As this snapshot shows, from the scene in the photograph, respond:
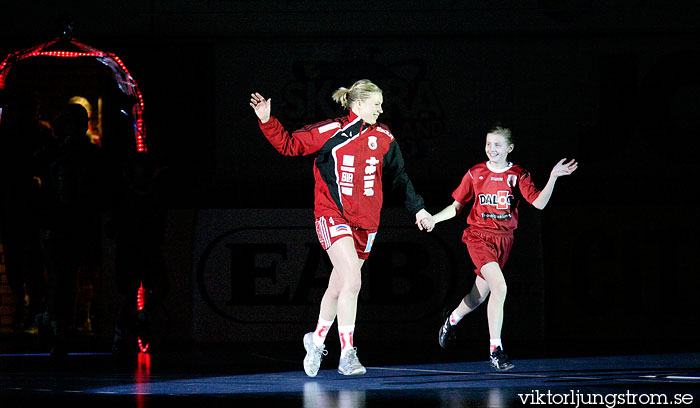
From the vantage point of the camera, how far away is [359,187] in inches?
272

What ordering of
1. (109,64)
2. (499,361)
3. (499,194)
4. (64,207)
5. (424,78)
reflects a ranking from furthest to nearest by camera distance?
1. (424,78)
2. (109,64)
3. (64,207)
4. (499,194)
5. (499,361)

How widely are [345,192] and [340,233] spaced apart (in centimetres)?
28

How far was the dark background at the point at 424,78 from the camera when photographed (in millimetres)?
11688

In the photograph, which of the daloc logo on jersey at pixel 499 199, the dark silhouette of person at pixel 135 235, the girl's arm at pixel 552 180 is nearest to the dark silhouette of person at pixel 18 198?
the dark silhouette of person at pixel 135 235

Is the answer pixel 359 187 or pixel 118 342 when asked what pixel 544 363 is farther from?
pixel 118 342

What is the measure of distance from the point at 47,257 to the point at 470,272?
412 cm

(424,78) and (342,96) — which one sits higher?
(424,78)

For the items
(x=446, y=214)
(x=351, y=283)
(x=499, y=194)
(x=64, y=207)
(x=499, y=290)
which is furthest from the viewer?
(x=64, y=207)

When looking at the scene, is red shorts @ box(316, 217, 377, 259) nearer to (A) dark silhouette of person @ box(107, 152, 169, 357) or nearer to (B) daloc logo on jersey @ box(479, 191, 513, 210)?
(B) daloc logo on jersey @ box(479, 191, 513, 210)

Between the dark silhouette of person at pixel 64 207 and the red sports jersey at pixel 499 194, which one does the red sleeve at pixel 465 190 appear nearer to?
the red sports jersey at pixel 499 194

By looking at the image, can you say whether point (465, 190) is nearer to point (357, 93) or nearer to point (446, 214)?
point (446, 214)

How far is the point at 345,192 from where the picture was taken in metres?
6.89

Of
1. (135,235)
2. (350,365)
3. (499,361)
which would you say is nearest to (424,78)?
(135,235)

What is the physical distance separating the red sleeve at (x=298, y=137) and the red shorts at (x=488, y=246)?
55.7 inches
